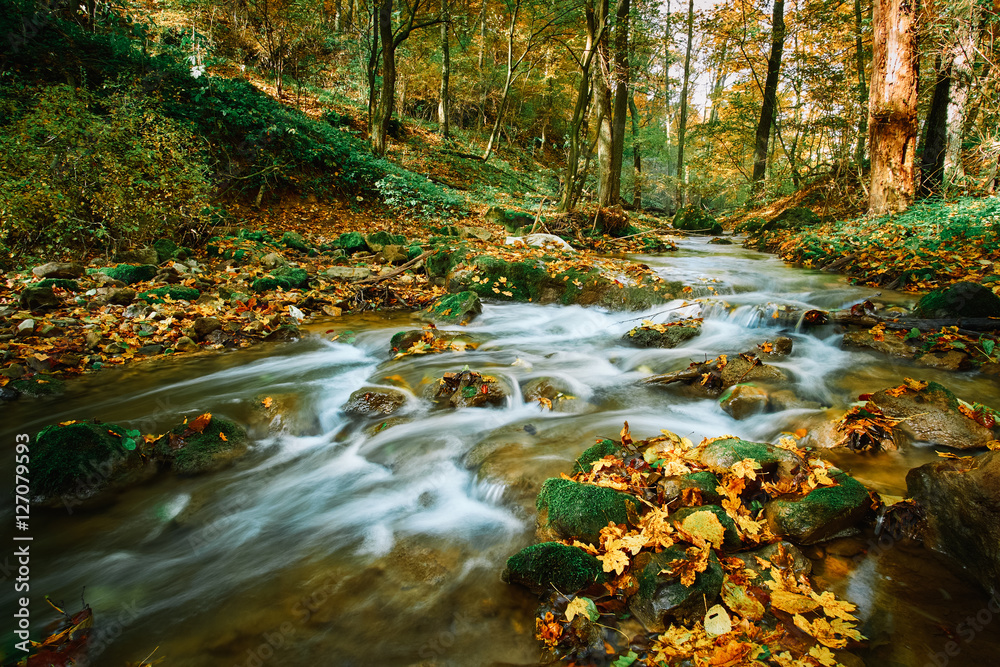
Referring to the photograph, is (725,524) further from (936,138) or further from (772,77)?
(772,77)

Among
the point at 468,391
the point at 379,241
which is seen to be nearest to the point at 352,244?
the point at 379,241

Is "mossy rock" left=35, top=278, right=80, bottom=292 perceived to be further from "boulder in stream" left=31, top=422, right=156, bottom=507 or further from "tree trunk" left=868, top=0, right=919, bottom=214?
"tree trunk" left=868, top=0, right=919, bottom=214

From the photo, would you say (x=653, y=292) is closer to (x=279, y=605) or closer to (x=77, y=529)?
(x=279, y=605)

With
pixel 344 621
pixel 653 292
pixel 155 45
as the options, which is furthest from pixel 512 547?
pixel 155 45

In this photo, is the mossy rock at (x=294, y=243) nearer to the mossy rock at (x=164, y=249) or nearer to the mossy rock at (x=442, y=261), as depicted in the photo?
the mossy rock at (x=164, y=249)

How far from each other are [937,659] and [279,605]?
3014 millimetres

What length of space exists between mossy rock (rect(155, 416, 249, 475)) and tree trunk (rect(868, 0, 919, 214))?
12.1 metres

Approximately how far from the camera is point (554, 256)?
30.8ft

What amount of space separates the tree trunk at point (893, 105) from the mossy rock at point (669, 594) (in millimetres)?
10860

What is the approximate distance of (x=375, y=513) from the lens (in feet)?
11.2

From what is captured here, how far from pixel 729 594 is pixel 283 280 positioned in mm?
7629

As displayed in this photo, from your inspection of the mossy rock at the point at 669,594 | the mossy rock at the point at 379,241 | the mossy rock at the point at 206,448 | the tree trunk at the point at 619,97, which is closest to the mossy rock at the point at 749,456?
the mossy rock at the point at 669,594

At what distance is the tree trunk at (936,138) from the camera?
1091cm

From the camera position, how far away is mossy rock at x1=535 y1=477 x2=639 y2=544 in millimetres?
2551
